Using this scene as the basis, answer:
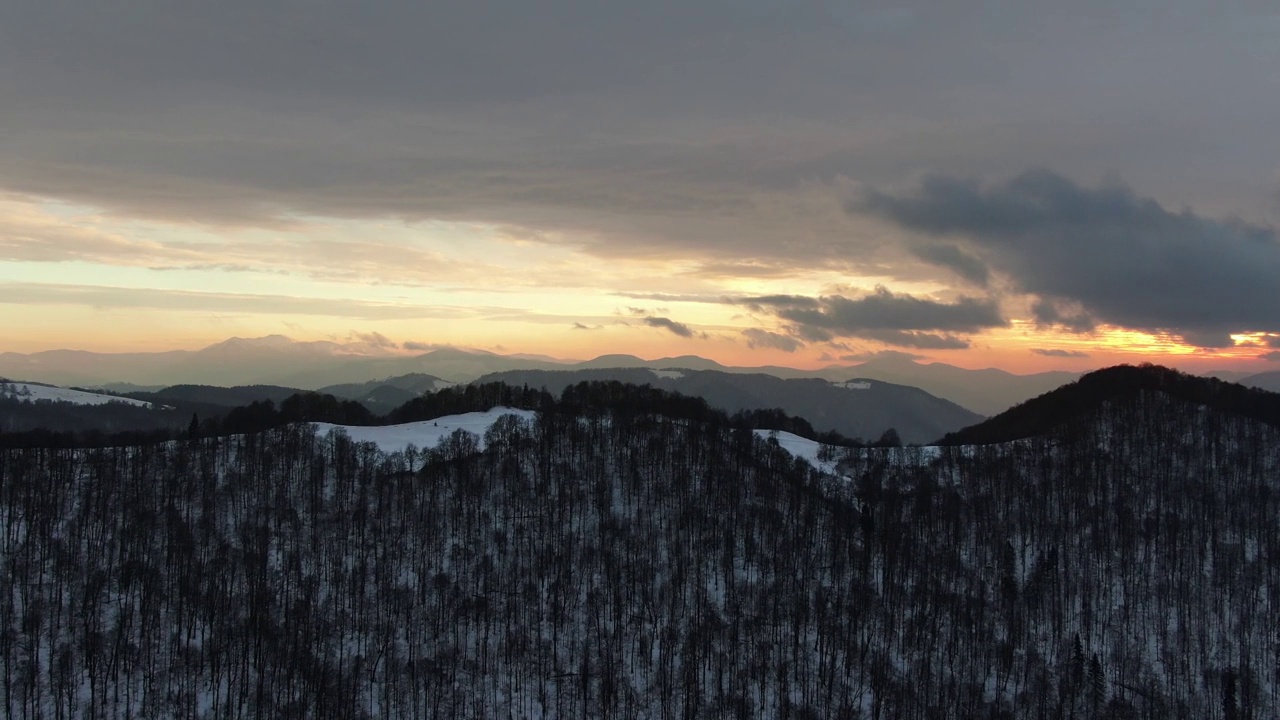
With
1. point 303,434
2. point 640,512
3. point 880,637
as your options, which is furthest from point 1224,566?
point 303,434

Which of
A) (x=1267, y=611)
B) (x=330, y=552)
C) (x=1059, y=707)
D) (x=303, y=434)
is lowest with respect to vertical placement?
(x=1059, y=707)

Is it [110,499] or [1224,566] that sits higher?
[110,499]

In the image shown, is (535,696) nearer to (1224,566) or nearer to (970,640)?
(970,640)

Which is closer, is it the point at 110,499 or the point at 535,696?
the point at 535,696

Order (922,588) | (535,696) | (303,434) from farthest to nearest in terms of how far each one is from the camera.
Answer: (303,434) → (922,588) → (535,696)

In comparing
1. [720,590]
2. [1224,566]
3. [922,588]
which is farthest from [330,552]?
[1224,566]

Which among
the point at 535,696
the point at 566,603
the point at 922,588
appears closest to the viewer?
the point at 535,696
